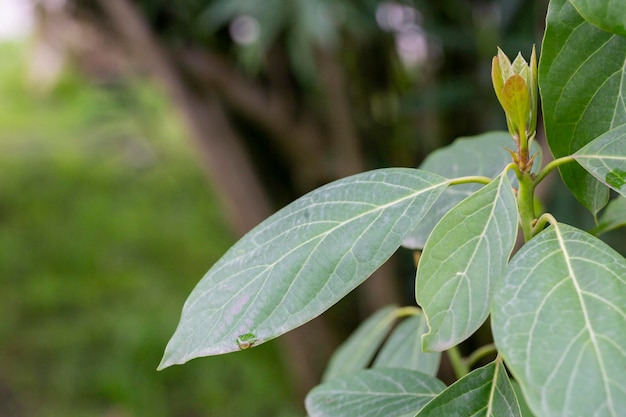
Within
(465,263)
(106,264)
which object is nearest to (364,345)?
(465,263)

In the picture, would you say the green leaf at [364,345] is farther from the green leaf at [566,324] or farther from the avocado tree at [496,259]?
the green leaf at [566,324]

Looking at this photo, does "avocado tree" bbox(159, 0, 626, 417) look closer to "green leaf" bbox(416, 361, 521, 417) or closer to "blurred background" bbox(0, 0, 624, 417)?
"green leaf" bbox(416, 361, 521, 417)

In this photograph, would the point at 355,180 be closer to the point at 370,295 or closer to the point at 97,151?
the point at 370,295

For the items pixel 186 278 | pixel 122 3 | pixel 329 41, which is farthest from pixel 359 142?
pixel 186 278

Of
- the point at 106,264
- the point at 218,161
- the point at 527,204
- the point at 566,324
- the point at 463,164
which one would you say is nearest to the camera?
the point at 566,324

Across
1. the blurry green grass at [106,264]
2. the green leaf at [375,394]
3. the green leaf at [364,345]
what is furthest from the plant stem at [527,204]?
the blurry green grass at [106,264]

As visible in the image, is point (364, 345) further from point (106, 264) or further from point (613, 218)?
point (106, 264)

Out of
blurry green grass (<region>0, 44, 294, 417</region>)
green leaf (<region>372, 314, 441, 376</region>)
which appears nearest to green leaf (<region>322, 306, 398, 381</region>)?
green leaf (<region>372, 314, 441, 376</region>)

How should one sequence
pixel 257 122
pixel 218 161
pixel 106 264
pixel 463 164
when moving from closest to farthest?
pixel 463 164
pixel 218 161
pixel 257 122
pixel 106 264
